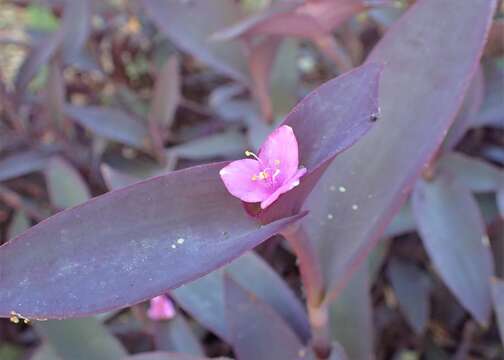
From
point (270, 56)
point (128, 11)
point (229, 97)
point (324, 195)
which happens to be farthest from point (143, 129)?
point (324, 195)

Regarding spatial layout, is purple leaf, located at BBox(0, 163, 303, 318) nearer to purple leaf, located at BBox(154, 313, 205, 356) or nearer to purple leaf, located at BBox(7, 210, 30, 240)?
purple leaf, located at BBox(154, 313, 205, 356)

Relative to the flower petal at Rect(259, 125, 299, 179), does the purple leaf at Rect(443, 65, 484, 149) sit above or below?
below

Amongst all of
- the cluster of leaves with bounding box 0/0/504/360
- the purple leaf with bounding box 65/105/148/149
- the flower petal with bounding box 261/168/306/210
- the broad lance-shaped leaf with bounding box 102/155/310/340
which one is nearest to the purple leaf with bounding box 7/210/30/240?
the cluster of leaves with bounding box 0/0/504/360

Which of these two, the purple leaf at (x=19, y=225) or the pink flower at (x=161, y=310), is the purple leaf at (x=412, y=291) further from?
the purple leaf at (x=19, y=225)

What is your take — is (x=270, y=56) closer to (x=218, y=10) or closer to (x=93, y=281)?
(x=218, y=10)

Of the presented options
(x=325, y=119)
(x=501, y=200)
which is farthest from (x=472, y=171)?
(x=325, y=119)

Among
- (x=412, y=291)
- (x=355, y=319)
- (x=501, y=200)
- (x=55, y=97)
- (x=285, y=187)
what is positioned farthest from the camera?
(x=55, y=97)

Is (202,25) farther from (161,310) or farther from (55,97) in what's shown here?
(161,310)
